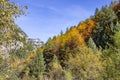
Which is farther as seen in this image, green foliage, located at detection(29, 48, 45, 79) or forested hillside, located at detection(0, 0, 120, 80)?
green foliage, located at detection(29, 48, 45, 79)

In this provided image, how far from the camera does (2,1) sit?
404 inches

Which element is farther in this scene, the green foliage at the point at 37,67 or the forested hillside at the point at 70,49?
the green foliage at the point at 37,67

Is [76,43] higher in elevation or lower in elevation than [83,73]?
higher

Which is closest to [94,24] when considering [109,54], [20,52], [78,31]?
[78,31]

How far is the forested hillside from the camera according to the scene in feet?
35.9

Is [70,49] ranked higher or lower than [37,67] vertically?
higher

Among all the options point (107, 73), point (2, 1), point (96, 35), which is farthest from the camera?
point (96, 35)

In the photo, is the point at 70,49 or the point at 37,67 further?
the point at 70,49

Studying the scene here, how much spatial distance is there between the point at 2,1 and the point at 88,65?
4724 centimetres

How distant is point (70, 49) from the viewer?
129 meters

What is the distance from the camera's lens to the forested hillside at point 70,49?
10953 mm

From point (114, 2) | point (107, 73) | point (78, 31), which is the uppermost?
point (114, 2)

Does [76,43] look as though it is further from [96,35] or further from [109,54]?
[109,54]

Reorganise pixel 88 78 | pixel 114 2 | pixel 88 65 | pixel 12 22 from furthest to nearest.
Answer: pixel 114 2, pixel 88 65, pixel 88 78, pixel 12 22
